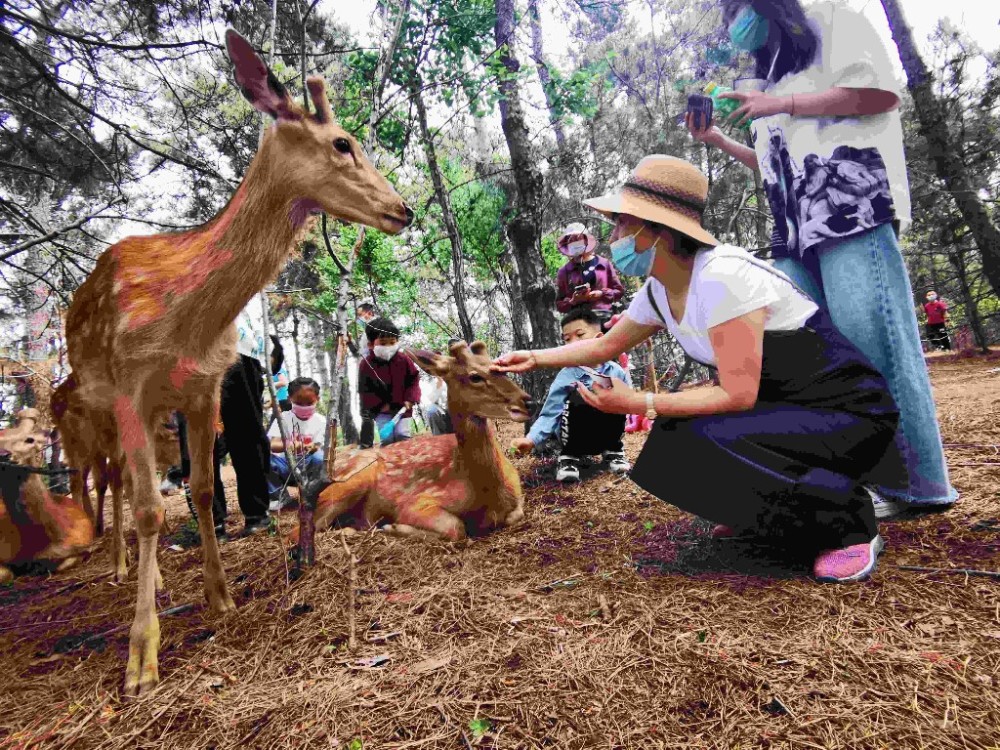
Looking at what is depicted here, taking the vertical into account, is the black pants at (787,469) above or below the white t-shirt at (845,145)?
below

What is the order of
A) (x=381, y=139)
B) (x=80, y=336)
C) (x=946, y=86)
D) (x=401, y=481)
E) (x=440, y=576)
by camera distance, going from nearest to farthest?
(x=80, y=336)
(x=440, y=576)
(x=401, y=481)
(x=381, y=139)
(x=946, y=86)

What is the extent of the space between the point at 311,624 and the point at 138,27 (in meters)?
4.47

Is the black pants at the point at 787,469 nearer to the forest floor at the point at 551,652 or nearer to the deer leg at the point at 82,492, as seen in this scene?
the forest floor at the point at 551,652

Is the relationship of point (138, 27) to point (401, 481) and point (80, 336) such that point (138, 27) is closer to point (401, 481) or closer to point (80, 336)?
point (80, 336)

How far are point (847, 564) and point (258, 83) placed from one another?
307 centimetres

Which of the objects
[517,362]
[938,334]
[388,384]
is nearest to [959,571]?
[517,362]

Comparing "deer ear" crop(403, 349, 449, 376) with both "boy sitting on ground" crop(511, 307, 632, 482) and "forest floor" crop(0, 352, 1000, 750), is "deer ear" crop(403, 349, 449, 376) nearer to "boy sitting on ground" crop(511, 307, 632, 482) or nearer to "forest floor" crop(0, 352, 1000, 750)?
"forest floor" crop(0, 352, 1000, 750)

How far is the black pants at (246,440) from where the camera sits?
→ 158 inches

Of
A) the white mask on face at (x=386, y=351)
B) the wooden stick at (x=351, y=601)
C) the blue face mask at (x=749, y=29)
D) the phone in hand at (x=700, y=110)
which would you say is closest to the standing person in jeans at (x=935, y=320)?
the white mask on face at (x=386, y=351)

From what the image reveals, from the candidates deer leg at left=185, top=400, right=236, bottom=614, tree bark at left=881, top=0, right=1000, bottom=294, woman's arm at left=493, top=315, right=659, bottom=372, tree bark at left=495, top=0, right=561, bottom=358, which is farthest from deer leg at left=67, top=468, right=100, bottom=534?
tree bark at left=881, top=0, right=1000, bottom=294

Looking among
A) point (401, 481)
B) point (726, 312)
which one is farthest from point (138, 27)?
point (726, 312)

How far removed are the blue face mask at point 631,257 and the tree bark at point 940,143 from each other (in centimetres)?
1068

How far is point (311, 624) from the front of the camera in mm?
2201

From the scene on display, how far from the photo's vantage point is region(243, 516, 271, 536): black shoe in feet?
13.3
